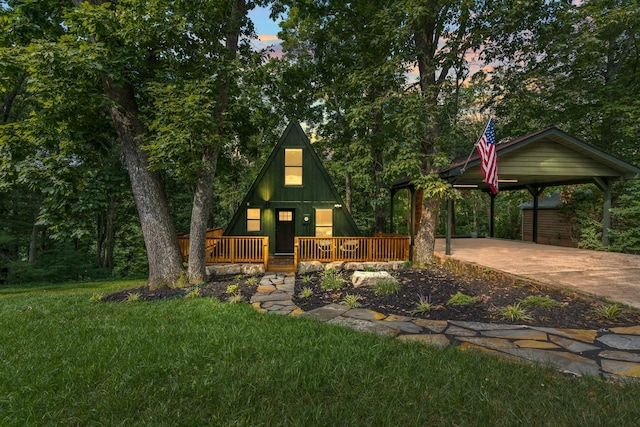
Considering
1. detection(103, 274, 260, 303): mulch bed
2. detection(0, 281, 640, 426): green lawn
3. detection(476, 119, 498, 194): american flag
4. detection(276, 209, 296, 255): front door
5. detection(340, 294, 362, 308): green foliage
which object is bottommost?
detection(103, 274, 260, 303): mulch bed

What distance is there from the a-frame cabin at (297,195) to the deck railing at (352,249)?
7.61 ft

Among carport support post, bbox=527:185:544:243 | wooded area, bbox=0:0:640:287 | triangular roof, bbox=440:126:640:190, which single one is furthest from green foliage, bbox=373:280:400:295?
carport support post, bbox=527:185:544:243

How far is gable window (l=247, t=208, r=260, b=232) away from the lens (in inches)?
480

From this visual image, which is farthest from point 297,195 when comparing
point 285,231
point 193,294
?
point 193,294

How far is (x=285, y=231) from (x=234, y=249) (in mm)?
3681

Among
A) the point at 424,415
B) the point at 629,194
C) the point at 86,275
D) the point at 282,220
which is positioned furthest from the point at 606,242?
the point at 86,275

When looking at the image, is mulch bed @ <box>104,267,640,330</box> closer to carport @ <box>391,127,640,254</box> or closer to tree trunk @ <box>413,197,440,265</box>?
tree trunk @ <box>413,197,440,265</box>

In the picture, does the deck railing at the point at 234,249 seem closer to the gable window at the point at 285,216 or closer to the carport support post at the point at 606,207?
the gable window at the point at 285,216

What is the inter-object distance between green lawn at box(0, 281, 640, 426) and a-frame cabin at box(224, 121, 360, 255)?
8329mm

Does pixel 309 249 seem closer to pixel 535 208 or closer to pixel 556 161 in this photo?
pixel 556 161

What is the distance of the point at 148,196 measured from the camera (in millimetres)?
7348

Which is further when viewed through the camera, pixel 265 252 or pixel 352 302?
pixel 265 252

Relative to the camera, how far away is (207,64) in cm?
722

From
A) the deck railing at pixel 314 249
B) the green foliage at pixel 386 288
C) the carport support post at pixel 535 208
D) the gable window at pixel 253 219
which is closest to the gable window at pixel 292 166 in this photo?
the gable window at pixel 253 219
